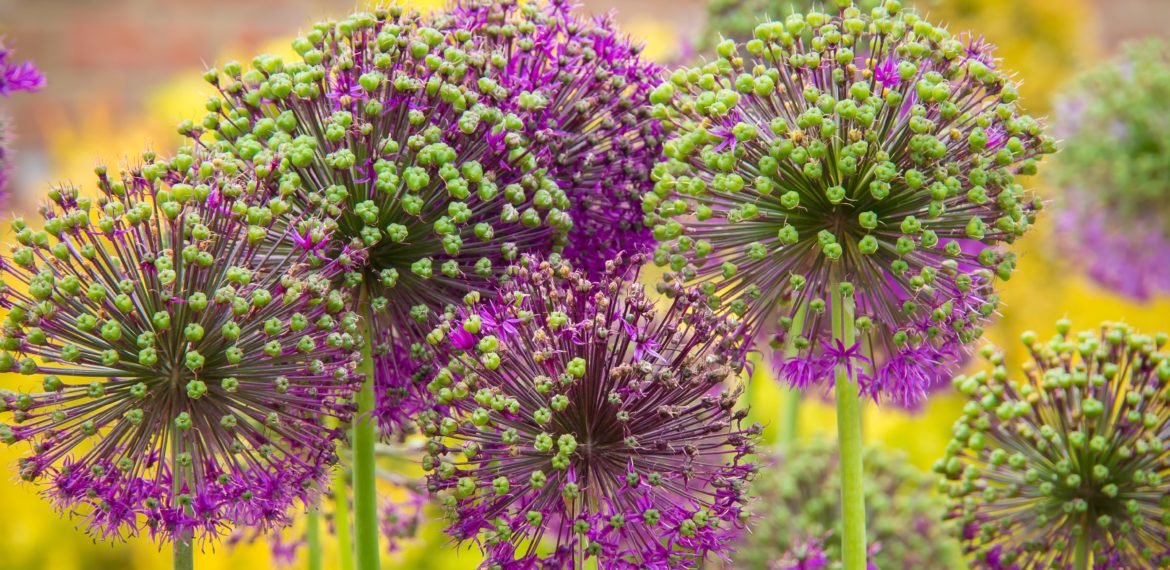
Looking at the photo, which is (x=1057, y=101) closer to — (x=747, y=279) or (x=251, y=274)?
(x=747, y=279)

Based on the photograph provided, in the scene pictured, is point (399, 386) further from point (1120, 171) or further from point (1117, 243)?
point (1117, 243)

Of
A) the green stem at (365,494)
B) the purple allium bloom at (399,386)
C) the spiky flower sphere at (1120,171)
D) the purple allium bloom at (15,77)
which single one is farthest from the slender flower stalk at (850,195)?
the spiky flower sphere at (1120,171)

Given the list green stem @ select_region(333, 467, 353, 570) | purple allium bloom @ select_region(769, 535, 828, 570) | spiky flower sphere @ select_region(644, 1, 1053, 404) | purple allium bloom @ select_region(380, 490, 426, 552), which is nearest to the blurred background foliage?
purple allium bloom @ select_region(380, 490, 426, 552)

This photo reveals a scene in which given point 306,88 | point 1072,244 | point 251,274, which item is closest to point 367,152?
point 306,88

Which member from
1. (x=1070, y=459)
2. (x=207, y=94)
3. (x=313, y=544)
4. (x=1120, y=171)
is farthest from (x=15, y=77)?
(x=1120, y=171)

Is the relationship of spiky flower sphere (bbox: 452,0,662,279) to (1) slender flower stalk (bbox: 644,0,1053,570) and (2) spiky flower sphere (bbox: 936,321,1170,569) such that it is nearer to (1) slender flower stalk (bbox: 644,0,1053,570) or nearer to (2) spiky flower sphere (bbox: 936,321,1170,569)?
(1) slender flower stalk (bbox: 644,0,1053,570)

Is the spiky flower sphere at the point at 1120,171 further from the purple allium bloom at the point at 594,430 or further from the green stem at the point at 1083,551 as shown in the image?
the purple allium bloom at the point at 594,430
